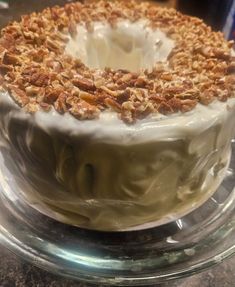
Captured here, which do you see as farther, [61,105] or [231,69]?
[231,69]

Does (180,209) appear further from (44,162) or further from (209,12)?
(209,12)

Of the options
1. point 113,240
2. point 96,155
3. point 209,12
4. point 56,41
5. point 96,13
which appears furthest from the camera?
point 209,12

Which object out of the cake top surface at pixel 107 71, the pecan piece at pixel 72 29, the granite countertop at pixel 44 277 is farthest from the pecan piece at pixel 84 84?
the granite countertop at pixel 44 277

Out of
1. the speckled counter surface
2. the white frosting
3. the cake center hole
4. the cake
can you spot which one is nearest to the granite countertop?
the speckled counter surface

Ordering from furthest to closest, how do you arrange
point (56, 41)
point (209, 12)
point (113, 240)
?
point (209, 12) < point (56, 41) < point (113, 240)

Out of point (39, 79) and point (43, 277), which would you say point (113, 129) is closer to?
point (39, 79)

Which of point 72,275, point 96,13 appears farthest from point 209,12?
point 72,275

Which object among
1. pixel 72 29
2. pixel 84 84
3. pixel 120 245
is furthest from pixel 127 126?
pixel 72 29
